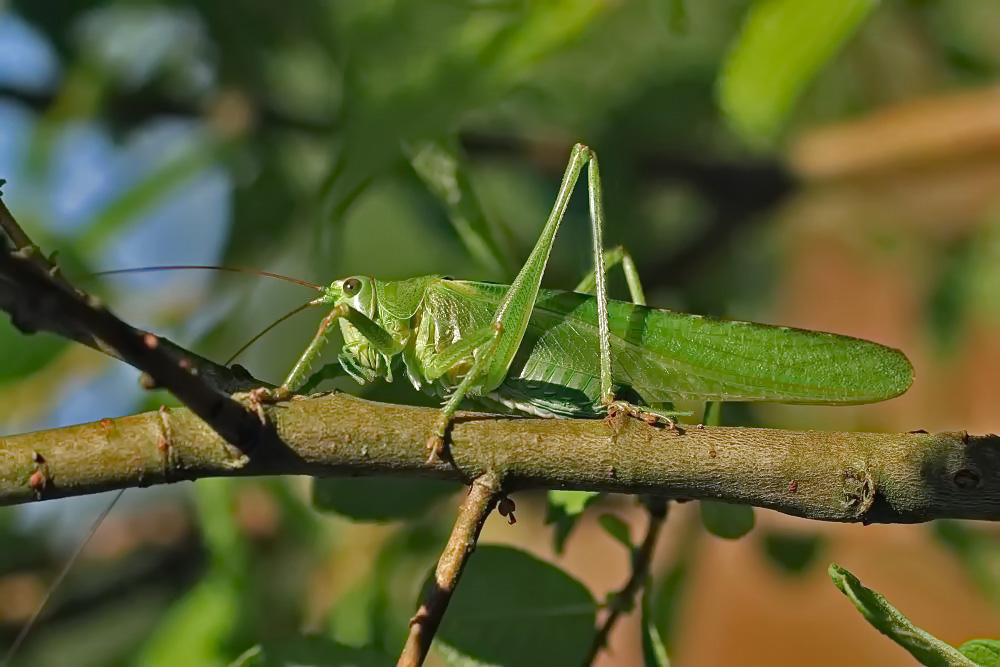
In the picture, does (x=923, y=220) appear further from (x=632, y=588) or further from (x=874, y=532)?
(x=632, y=588)

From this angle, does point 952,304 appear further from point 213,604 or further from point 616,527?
point 213,604

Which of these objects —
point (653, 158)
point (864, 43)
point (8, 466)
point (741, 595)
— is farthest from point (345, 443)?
point (741, 595)

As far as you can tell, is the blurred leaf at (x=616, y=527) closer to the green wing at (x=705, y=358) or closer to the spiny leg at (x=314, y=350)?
the green wing at (x=705, y=358)

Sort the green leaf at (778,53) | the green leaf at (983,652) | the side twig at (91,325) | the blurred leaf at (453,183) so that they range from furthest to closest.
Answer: the blurred leaf at (453,183) < the green leaf at (778,53) < the green leaf at (983,652) < the side twig at (91,325)

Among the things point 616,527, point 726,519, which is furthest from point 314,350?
point 726,519

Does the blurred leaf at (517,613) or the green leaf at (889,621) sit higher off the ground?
the blurred leaf at (517,613)

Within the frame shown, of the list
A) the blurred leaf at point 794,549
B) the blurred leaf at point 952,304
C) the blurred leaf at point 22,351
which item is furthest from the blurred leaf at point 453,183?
the blurred leaf at point 952,304
